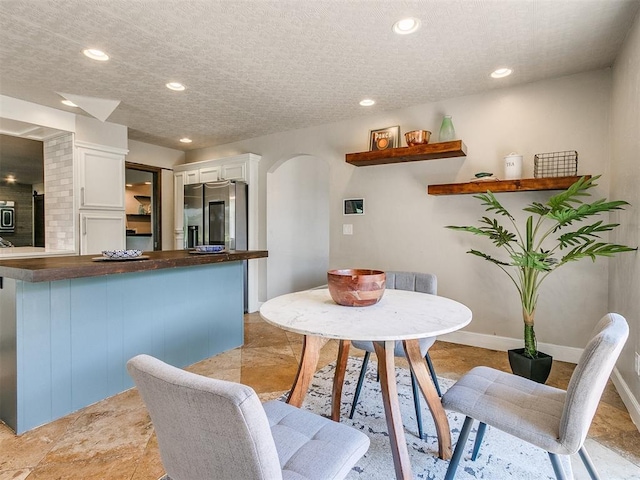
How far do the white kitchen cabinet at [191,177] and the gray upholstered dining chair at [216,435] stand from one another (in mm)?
4591

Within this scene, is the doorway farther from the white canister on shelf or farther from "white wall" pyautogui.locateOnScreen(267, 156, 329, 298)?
the white canister on shelf

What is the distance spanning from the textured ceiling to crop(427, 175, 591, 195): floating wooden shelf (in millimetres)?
865

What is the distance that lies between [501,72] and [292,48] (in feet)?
5.52

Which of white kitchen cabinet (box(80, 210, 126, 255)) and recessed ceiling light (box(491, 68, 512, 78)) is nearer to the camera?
recessed ceiling light (box(491, 68, 512, 78))

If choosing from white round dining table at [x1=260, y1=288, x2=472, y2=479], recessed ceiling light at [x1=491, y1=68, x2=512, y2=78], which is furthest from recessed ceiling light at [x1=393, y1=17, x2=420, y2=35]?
white round dining table at [x1=260, y1=288, x2=472, y2=479]

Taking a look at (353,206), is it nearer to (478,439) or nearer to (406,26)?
(406,26)

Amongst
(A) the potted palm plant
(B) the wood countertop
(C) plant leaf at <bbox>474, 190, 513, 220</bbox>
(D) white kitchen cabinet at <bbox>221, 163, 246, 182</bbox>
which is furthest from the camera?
(D) white kitchen cabinet at <bbox>221, 163, 246, 182</bbox>

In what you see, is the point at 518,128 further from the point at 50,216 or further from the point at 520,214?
the point at 50,216

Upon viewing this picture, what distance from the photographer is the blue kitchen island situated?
1854 millimetres

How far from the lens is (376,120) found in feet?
12.3

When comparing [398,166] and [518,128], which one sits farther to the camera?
[398,166]

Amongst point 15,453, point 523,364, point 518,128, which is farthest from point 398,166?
point 15,453

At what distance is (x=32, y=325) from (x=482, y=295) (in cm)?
337

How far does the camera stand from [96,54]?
2457mm
